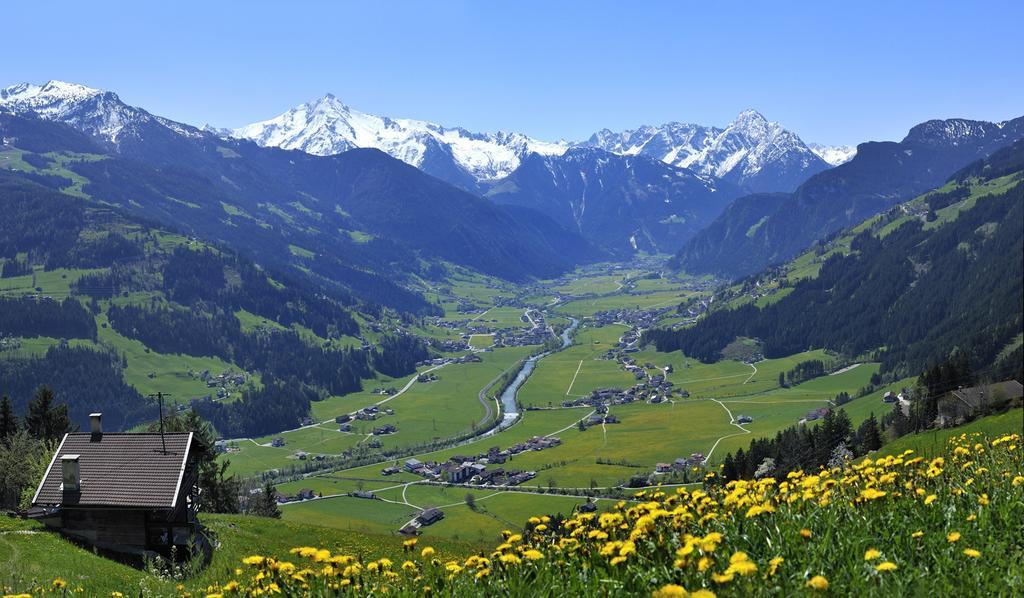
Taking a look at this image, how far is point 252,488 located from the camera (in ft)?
540

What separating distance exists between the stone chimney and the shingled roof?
0.91ft

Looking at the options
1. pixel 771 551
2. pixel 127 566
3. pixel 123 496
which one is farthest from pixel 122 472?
pixel 771 551

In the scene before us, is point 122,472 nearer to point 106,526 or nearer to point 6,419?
point 106,526

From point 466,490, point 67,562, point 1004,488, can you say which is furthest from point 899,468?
point 466,490

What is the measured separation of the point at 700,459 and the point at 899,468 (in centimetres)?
15227

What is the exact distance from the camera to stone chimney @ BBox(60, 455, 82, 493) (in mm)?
35938

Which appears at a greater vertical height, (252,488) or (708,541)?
(708,541)

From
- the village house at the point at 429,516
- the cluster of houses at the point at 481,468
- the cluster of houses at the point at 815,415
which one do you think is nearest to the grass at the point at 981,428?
the village house at the point at 429,516

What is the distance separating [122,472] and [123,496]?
1403 millimetres

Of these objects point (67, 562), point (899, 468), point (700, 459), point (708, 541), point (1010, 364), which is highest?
point (708, 541)

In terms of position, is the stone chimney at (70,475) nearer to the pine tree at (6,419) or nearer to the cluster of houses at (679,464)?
the pine tree at (6,419)

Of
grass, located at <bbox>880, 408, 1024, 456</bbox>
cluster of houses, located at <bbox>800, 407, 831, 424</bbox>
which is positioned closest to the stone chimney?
grass, located at <bbox>880, 408, 1024, 456</bbox>

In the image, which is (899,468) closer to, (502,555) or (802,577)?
(802,577)

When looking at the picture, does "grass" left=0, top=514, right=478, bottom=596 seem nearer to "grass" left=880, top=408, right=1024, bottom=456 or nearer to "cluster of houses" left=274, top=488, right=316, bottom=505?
"grass" left=880, top=408, right=1024, bottom=456
